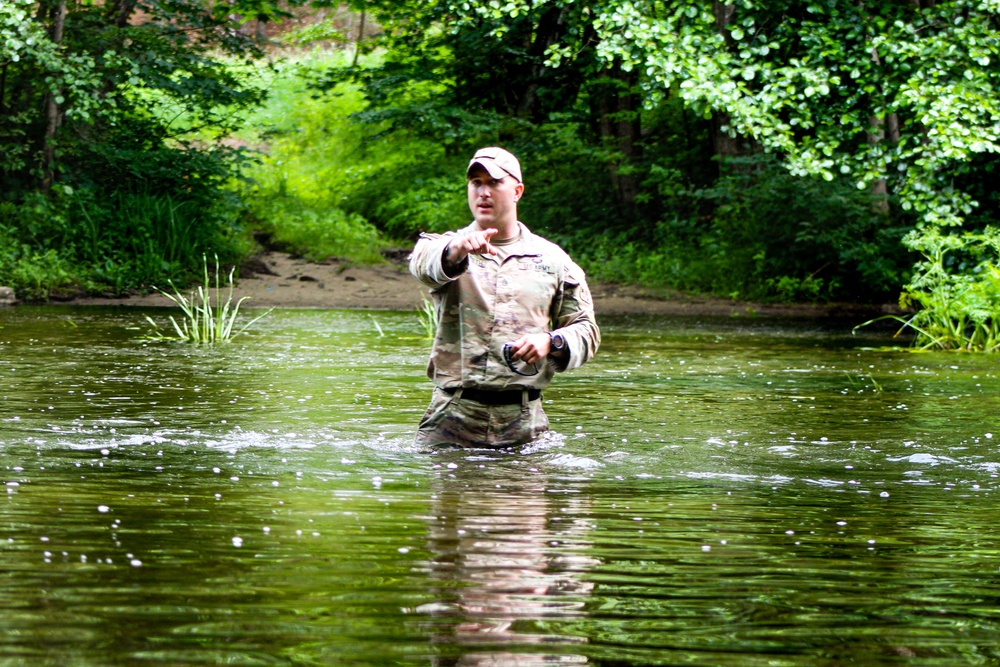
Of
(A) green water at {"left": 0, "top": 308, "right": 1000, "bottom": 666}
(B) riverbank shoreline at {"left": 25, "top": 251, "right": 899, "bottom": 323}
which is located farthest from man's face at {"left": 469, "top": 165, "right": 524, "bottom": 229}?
(B) riverbank shoreline at {"left": 25, "top": 251, "right": 899, "bottom": 323}

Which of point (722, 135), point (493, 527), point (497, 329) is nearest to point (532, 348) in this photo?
point (497, 329)

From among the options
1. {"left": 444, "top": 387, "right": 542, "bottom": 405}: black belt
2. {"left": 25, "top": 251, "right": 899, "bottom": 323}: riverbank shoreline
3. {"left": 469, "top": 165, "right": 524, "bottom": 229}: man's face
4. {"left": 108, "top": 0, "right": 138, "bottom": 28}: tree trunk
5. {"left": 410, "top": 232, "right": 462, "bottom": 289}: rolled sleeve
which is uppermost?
{"left": 108, "top": 0, "right": 138, "bottom": 28}: tree trunk

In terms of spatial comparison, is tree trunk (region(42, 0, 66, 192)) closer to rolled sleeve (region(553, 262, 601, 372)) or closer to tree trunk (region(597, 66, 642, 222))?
tree trunk (region(597, 66, 642, 222))

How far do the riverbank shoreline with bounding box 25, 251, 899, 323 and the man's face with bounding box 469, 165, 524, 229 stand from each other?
12203 millimetres

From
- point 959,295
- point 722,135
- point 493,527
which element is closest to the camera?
point 493,527

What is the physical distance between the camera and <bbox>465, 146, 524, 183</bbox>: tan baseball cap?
20.0ft

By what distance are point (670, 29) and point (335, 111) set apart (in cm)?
2047

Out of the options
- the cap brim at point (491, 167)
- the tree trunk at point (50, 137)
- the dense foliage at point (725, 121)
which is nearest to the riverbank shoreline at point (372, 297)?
the dense foliage at point (725, 121)

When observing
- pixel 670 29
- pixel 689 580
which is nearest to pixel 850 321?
pixel 670 29

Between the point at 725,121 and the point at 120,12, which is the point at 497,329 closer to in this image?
the point at 725,121

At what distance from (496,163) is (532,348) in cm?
93

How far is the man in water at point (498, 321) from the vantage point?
244 inches

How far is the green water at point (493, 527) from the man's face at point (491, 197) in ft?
3.77

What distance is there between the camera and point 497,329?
6250 mm
